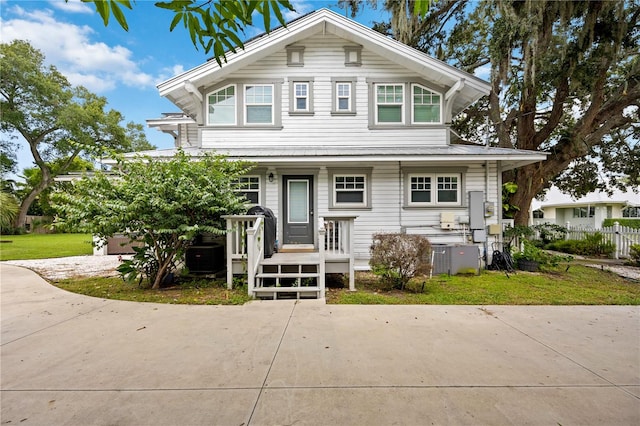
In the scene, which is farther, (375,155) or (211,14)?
(375,155)

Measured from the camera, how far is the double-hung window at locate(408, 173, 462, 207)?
8.76 meters

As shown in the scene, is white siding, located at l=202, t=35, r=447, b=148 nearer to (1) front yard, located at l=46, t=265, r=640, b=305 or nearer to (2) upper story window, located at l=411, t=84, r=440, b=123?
(2) upper story window, located at l=411, t=84, r=440, b=123

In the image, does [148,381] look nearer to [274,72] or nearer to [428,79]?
[274,72]

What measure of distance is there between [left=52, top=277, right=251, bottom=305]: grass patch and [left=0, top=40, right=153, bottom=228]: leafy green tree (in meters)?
21.0

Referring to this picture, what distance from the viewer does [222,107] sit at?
913 centimetres

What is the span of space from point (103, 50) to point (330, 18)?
10274 mm

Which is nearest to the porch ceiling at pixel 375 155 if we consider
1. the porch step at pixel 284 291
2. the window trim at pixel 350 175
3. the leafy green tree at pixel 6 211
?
the window trim at pixel 350 175

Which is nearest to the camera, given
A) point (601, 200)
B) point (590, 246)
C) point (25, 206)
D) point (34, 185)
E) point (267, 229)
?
point (267, 229)

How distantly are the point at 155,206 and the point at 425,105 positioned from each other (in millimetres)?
8136

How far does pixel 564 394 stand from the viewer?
238 centimetres

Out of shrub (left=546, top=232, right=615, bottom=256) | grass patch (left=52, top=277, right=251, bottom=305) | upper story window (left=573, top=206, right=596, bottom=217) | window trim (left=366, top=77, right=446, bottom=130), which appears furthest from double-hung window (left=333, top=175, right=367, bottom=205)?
upper story window (left=573, top=206, right=596, bottom=217)

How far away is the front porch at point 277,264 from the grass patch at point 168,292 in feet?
1.14

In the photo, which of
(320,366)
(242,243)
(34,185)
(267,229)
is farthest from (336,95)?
(34,185)

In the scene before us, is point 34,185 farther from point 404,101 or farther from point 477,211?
point 477,211
